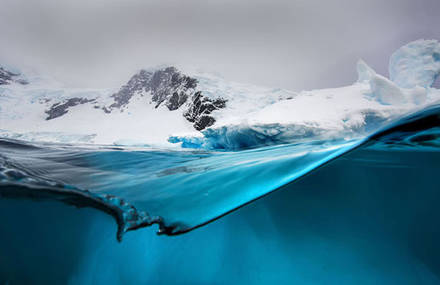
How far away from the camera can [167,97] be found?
31578 millimetres

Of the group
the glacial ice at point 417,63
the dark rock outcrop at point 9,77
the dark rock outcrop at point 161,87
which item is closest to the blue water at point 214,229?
the glacial ice at point 417,63

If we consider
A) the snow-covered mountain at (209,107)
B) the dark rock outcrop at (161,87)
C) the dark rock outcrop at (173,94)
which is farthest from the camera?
the dark rock outcrop at (161,87)

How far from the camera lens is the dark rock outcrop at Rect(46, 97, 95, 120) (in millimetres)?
33969

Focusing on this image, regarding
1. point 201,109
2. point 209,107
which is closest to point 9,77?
point 201,109

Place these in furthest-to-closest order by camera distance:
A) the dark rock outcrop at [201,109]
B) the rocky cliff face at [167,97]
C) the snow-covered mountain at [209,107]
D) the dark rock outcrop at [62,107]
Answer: the dark rock outcrop at [62,107] → the rocky cliff face at [167,97] → the dark rock outcrop at [201,109] → the snow-covered mountain at [209,107]

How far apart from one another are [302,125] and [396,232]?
3.63 metres

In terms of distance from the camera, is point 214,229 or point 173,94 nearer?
point 214,229

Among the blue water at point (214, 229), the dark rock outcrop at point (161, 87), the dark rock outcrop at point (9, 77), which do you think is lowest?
the blue water at point (214, 229)

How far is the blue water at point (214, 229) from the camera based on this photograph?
916 millimetres

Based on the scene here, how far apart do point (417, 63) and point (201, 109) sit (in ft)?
65.1

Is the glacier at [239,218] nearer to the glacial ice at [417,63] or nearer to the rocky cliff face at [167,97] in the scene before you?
the glacial ice at [417,63]

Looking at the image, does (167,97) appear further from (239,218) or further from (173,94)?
(239,218)

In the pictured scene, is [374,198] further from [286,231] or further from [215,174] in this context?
[215,174]

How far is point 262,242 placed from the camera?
1.22 m
